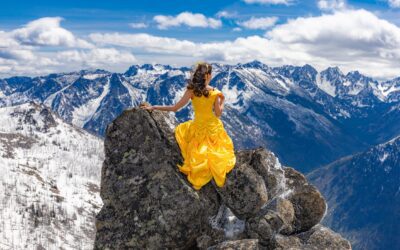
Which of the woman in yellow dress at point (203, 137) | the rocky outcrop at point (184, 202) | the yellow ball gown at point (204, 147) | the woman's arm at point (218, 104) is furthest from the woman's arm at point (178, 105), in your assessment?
Result: the woman's arm at point (218, 104)

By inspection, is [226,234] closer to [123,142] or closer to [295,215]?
[295,215]

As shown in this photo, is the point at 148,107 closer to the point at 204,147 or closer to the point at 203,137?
the point at 203,137

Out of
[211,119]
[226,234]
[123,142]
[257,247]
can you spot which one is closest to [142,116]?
[123,142]

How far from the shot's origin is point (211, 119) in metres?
26.3

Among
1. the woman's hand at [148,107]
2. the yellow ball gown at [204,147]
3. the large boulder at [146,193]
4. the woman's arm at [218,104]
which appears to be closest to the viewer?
the large boulder at [146,193]

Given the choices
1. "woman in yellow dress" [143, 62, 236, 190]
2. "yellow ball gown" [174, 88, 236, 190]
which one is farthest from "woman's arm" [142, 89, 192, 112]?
"yellow ball gown" [174, 88, 236, 190]

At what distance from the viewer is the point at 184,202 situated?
80.1 feet

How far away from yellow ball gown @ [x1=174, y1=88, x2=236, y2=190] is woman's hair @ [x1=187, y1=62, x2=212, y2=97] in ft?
1.37

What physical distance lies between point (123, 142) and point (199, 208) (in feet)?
19.1

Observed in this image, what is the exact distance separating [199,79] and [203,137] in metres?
3.24

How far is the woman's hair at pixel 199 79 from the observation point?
81.0ft

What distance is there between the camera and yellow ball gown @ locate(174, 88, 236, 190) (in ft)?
80.7

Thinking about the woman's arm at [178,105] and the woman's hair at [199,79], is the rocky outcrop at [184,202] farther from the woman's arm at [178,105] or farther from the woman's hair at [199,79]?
the woman's hair at [199,79]

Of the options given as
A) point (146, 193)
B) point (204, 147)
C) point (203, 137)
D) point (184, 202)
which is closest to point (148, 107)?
point (203, 137)
